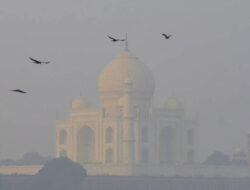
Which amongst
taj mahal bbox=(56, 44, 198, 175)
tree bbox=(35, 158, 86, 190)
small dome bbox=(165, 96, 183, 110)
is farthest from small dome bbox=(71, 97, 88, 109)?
tree bbox=(35, 158, 86, 190)

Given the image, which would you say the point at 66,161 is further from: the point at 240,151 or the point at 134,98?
the point at 240,151

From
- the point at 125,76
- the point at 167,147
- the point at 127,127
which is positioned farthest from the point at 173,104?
the point at 127,127

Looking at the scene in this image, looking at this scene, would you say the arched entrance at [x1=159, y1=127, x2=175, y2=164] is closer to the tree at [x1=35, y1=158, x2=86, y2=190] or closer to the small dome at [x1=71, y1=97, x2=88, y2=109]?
the small dome at [x1=71, y1=97, x2=88, y2=109]

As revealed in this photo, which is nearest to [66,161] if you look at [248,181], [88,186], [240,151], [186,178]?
[88,186]

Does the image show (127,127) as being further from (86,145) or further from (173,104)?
(86,145)

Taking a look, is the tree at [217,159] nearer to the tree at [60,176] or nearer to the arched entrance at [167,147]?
the arched entrance at [167,147]

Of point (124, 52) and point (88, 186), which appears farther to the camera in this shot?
point (124, 52)
